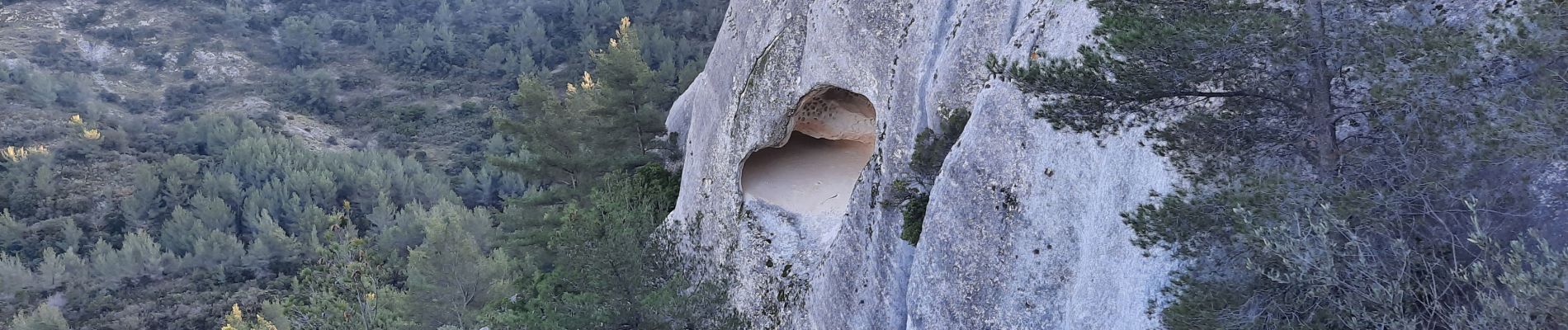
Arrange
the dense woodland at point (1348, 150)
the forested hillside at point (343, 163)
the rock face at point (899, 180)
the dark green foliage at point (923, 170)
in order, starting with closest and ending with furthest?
the dense woodland at point (1348, 150) < the rock face at point (899, 180) < the dark green foliage at point (923, 170) < the forested hillside at point (343, 163)

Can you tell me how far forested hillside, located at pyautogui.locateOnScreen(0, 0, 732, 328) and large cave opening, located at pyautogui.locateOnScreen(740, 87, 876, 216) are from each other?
1955mm

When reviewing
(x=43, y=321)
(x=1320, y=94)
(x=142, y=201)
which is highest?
(x=1320, y=94)

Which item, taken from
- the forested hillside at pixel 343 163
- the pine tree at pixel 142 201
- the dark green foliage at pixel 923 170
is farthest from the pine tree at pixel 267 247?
the dark green foliage at pixel 923 170

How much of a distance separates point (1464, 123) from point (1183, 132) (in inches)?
70.6

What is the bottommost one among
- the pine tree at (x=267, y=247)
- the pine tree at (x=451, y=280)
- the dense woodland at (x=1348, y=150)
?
the pine tree at (x=267, y=247)

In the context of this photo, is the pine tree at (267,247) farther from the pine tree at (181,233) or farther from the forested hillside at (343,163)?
the pine tree at (181,233)

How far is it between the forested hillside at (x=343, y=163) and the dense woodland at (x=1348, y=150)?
853 cm

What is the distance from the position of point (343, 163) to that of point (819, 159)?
107 feet

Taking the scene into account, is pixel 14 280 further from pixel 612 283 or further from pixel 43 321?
pixel 612 283

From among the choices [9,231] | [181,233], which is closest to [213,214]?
[181,233]

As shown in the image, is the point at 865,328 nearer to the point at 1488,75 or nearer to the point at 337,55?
the point at 1488,75

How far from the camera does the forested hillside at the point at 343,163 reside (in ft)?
63.1

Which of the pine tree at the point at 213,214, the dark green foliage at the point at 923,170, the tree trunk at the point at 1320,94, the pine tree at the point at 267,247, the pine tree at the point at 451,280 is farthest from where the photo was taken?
the pine tree at the point at 213,214

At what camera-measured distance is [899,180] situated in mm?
11625
